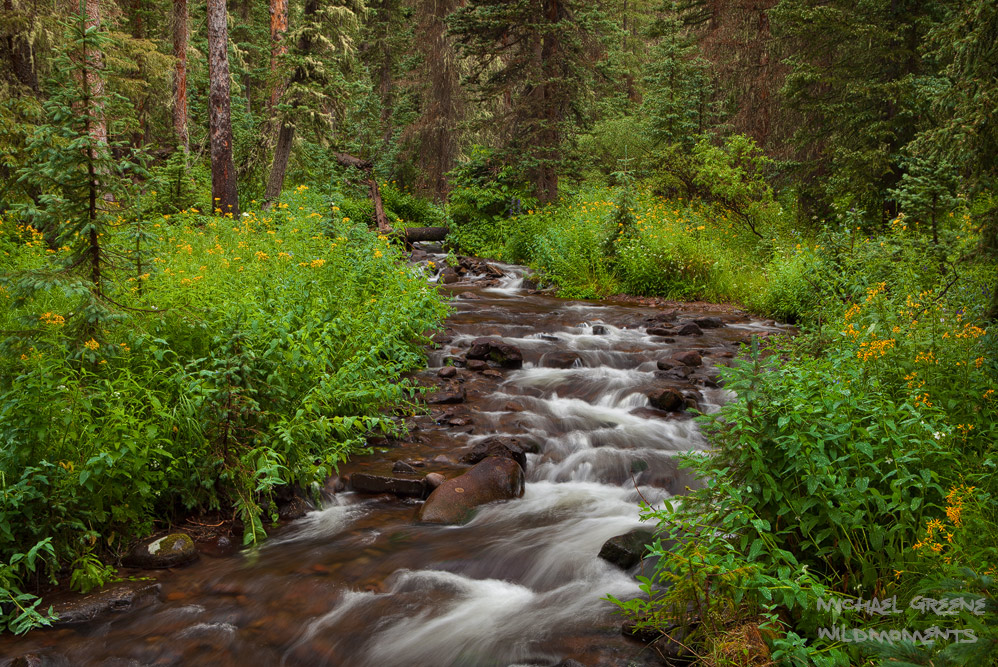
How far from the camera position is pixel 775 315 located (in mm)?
11867

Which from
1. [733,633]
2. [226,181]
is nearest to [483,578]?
[733,633]

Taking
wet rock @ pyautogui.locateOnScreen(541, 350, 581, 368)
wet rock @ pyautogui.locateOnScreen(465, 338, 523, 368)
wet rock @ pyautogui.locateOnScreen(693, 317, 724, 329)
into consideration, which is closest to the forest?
wet rock @ pyautogui.locateOnScreen(465, 338, 523, 368)

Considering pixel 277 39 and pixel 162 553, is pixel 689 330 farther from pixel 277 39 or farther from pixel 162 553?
pixel 277 39

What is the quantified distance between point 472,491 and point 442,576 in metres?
1.05

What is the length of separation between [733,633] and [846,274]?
20.5 feet

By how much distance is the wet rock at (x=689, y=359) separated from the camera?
29.1ft

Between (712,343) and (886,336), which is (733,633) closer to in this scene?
(886,336)

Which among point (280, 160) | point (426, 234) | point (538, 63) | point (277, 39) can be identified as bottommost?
point (426, 234)

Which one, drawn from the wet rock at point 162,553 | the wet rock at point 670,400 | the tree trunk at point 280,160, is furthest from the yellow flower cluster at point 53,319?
the tree trunk at point 280,160

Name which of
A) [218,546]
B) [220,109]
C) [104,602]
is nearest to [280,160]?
[220,109]

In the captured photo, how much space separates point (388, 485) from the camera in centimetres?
580

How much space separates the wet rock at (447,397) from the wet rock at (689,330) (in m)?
4.39

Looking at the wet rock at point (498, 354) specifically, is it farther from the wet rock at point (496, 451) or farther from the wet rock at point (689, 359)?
the wet rock at point (496, 451)

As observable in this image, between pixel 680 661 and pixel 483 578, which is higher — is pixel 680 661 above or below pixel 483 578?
above
